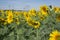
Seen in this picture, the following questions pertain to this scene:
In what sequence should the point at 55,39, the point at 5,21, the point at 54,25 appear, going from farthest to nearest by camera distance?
the point at 5,21 < the point at 54,25 < the point at 55,39

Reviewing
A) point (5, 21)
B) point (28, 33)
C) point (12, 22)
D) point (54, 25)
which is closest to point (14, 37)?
point (28, 33)

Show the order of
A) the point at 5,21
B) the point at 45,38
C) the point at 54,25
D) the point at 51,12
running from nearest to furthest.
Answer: the point at 45,38, the point at 54,25, the point at 51,12, the point at 5,21

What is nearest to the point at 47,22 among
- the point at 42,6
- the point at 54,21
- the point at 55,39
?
the point at 54,21

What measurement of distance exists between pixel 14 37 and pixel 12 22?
1528 millimetres

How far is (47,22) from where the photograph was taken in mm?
4336

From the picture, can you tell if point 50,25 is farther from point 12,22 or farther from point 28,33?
point 12,22

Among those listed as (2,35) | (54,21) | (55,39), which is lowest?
(2,35)

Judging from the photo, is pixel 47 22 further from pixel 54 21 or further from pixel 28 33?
pixel 28 33

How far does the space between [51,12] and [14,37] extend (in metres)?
A: 1.25

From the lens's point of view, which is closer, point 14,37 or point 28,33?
point 14,37

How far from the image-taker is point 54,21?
4.33m

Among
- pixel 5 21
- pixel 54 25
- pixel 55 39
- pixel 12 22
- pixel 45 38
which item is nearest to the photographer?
pixel 55 39

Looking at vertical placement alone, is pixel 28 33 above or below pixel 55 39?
below

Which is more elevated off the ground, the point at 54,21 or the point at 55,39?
the point at 55,39
